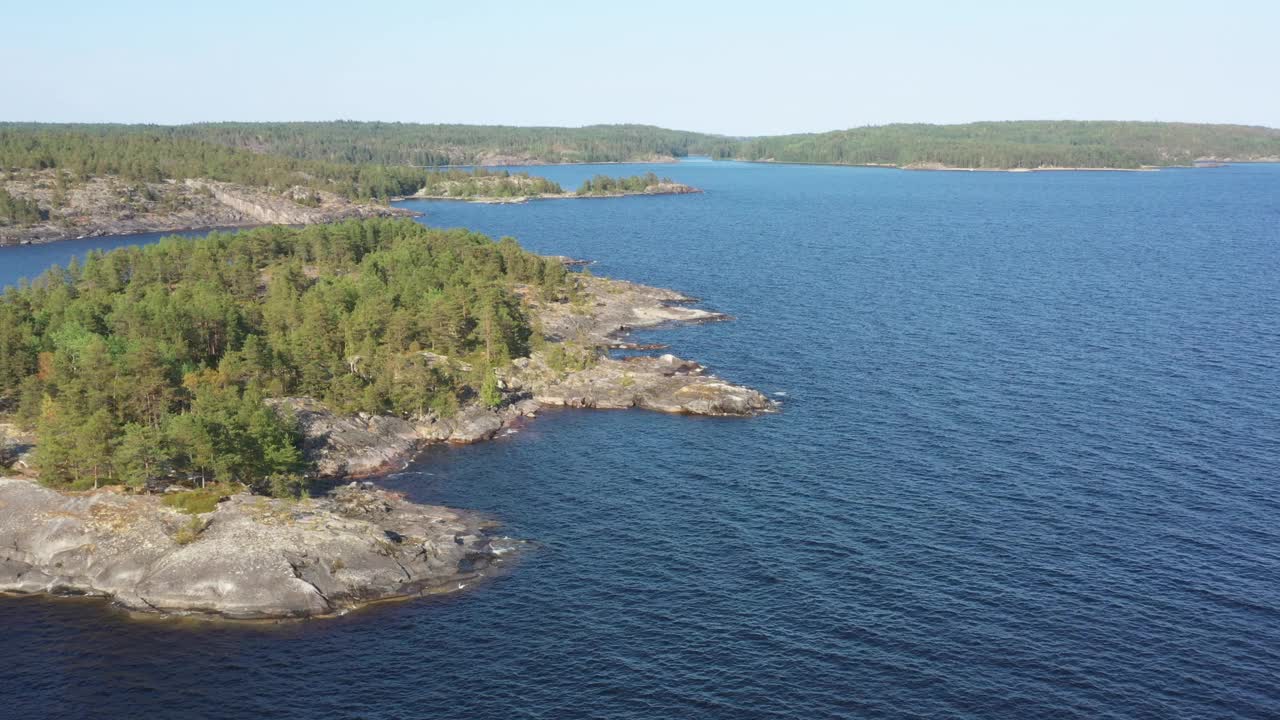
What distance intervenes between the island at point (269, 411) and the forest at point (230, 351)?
13.8 inches

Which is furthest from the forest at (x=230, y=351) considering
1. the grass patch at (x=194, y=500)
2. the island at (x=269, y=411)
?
the grass patch at (x=194, y=500)

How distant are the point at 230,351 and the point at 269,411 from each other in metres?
24.4

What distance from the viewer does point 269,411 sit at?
107 meters

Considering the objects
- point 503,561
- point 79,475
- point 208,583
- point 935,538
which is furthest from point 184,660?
point 935,538

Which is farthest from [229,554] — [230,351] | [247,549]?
[230,351]

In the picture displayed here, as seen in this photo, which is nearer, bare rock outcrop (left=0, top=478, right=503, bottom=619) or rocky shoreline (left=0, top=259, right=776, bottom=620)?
bare rock outcrop (left=0, top=478, right=503, bottom=619)

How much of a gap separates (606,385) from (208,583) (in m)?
70.6

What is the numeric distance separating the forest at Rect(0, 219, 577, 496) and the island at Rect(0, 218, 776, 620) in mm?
351

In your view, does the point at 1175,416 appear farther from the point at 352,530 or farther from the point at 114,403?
the point at 114,403

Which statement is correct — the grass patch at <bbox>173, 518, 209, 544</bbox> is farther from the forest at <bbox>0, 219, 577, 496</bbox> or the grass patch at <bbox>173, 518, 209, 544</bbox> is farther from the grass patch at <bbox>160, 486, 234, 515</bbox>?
the forest at <bbox>0, 219, 577, 496</bbox>

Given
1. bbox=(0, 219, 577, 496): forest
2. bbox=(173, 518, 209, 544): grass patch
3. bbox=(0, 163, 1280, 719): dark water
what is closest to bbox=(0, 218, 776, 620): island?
bbox=(173, 518, 209, 544): grass patch

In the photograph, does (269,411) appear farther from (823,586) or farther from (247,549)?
(823,586)

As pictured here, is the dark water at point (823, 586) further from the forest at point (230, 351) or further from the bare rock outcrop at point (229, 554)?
the forest at point (230, 351)

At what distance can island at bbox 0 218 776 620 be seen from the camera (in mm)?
85312
